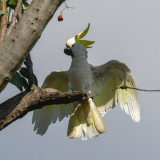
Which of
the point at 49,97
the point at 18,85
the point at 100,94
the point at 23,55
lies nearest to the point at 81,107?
the point at 100,94

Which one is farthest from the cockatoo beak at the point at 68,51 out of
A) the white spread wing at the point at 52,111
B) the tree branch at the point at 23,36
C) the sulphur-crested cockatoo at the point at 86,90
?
the tree branch at the point at 23,36

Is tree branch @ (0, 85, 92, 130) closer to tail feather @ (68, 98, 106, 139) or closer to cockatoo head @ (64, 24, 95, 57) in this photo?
tail feather @ (68, 98, 106, 139)

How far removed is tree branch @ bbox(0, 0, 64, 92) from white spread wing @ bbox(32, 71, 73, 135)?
2302mm

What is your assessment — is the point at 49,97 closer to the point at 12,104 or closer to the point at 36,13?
the point at 12,104

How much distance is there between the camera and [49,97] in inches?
113

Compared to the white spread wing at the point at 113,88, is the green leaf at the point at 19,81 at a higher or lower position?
lower

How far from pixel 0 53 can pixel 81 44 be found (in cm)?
252

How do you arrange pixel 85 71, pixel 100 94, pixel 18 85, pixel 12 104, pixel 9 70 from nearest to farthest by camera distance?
1. pixel 9 70
2. pixel 12 104
3. pixel 18 85
4. pixel 85 71
5. pixel 100 94

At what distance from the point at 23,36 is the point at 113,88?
2594 mm

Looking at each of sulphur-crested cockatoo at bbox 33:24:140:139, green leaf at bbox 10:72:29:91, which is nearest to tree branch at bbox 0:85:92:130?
green leaf at bbox 10:72:29:91

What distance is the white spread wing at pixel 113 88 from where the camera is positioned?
471cm

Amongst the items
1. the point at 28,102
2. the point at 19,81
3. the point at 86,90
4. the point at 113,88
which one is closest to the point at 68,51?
the point at 86,90

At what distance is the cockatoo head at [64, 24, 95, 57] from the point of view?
4727mm

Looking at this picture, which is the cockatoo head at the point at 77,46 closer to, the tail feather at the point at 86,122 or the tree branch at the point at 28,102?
the tail feather at the point at 86,122
